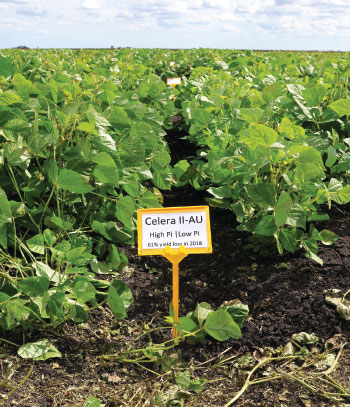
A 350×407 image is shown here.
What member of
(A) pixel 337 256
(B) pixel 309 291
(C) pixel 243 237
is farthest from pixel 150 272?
(A) pixel 337 256

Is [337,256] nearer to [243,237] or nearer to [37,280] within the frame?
[243,237]

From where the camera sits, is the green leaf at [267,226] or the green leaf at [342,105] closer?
the green leaf at [267,226]

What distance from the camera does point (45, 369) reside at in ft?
5.63

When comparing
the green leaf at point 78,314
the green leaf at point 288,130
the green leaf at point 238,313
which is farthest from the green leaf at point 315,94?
the green leaf at point 78,314

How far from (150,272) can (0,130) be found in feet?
3.12

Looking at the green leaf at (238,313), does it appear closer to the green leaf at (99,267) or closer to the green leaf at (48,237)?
the green leaf at (99,267)

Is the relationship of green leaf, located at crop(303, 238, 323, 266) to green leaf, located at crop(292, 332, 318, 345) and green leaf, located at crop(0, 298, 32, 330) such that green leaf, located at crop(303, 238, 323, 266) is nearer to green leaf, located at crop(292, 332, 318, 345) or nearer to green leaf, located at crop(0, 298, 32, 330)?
green leaf, located at crop(292, 332, 318, 345)

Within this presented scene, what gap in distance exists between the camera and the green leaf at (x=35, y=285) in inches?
64.3

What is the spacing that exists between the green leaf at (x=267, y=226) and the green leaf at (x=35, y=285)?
948mm

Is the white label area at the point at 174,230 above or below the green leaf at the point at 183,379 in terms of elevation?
above

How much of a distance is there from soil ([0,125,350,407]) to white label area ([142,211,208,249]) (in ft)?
1.30

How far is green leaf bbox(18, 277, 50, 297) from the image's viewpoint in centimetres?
163

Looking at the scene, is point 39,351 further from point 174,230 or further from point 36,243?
point 174,230

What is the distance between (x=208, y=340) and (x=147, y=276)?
21.6 inches
